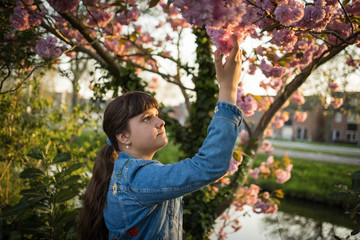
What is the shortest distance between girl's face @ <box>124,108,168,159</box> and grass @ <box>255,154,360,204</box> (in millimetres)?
5516

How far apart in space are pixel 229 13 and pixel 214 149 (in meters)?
0.35

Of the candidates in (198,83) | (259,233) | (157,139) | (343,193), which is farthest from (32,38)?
(259,233)

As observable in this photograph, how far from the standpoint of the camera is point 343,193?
146 cm

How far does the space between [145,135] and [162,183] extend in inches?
11.9

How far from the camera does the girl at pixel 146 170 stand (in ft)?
2.43

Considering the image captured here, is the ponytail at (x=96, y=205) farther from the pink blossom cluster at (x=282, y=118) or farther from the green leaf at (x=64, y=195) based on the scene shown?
the pink blossom cluster at (x=282, y=118)

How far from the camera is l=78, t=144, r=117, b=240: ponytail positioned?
3.85 ft

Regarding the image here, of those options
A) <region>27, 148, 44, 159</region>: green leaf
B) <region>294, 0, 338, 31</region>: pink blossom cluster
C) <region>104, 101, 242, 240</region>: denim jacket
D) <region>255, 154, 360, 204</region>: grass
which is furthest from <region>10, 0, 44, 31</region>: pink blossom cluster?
<region>255, 154, 360, 204</region>: grass

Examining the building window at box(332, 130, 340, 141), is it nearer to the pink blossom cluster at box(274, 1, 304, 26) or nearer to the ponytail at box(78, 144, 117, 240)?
the pink blossom cluster at box(274, 1, 304, 26)

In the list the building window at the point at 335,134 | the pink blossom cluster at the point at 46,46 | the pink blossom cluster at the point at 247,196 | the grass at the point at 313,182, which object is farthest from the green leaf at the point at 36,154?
the building window at the point at 335,134

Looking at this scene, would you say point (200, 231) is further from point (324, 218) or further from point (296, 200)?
point (296, 200)

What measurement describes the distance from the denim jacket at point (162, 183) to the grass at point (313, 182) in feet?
18.2

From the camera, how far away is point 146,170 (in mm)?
867

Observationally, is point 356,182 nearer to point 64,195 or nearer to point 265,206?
point 64,195
